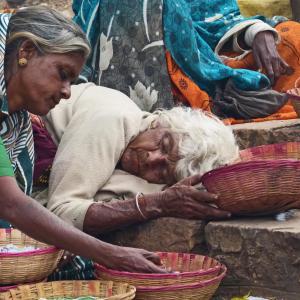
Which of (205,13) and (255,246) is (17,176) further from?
(205,13)

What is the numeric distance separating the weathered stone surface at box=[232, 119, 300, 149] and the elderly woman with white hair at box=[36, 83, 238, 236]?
50 cm

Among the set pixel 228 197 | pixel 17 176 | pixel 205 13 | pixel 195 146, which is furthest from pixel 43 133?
pixel 205 13

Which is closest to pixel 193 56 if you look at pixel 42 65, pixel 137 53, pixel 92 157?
pixel 137 53

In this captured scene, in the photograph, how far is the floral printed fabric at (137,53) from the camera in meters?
5.75

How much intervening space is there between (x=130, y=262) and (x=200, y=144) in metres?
1.06

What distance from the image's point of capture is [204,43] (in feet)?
20.0

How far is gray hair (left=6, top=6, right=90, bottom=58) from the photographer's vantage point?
414 cm

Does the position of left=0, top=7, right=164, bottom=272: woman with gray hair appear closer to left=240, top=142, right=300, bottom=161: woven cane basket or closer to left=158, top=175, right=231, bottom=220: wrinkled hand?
left=158, top=175, right=231, bottom=220: wrinkled hand

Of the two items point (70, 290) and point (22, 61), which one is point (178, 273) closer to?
point (70, 290)

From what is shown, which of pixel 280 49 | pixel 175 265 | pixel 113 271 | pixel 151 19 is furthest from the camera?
Result: pixel 280 49

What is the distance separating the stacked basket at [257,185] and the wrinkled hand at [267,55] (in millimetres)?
1891

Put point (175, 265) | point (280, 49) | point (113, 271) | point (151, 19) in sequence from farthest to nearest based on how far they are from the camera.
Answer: point (280, 49), point (151, 19), point (175, 265), point (113, 271)

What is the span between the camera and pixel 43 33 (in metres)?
4.15

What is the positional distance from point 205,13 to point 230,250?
2500 millimetres
